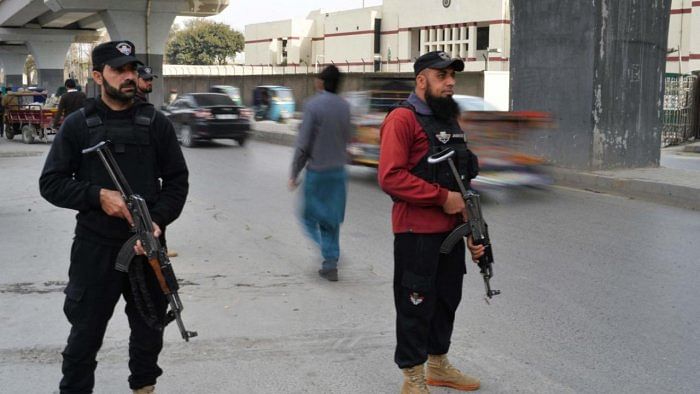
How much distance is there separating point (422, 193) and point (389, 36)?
6534 cm

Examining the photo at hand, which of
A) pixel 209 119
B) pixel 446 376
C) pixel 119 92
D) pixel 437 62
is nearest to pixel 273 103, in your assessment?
pixel 209 119

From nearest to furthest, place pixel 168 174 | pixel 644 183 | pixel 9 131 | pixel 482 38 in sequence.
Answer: pixel 168 174
pixel 644 183
pixel 9 131
pixel 482 38

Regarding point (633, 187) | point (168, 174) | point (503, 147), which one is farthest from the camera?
point (633, 187)

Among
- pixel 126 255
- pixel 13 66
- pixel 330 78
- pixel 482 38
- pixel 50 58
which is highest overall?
pixel 482 38

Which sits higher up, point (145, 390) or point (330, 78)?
point (330, 78)

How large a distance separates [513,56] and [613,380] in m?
11.8

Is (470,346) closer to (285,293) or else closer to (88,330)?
(285,293)

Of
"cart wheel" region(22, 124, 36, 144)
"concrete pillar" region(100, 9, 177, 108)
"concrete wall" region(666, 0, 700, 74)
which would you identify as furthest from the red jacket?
"concrete wall" region(666, 0, 700, 74)

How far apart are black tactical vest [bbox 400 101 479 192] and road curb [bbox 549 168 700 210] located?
865 cm

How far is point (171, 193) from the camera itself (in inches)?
152

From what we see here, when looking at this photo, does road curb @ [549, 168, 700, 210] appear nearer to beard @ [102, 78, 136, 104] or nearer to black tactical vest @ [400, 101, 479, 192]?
black tactical vest @ [400, 101, 479, 192]

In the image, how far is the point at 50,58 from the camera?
2099 inches

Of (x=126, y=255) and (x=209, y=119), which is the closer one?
(x=126, y=255)

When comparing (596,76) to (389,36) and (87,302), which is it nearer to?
(87,302)
